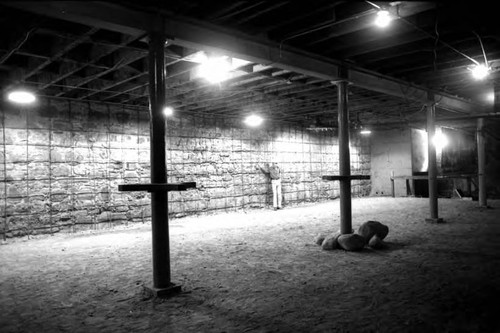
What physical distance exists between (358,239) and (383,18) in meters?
3.12

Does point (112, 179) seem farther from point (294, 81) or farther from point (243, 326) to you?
point (243, 326)

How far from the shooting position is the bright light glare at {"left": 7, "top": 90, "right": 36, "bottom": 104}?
6.76 metres

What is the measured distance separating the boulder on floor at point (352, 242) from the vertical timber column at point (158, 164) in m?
2.83

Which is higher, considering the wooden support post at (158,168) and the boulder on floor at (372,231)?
the wooden support post at (158,168)

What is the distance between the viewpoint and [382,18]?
4.09 m

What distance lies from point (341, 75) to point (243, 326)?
448cm

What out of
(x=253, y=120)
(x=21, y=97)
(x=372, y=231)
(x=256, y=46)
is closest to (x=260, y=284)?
(x=372, y=231)

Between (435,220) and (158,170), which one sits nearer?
(158,170)

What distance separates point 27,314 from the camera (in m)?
3.27

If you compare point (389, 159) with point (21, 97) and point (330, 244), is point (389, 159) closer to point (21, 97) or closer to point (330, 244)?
point (330, 244)

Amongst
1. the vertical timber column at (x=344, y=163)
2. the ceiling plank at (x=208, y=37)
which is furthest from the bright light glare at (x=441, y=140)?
the vertical timber column at (x=344, y=163)

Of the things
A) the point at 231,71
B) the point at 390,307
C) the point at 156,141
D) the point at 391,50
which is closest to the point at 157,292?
the point at 156,141

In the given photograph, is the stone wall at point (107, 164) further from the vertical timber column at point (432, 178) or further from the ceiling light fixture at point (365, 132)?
the vertical timber column at point (432, 178)

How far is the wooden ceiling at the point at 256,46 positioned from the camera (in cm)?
385
